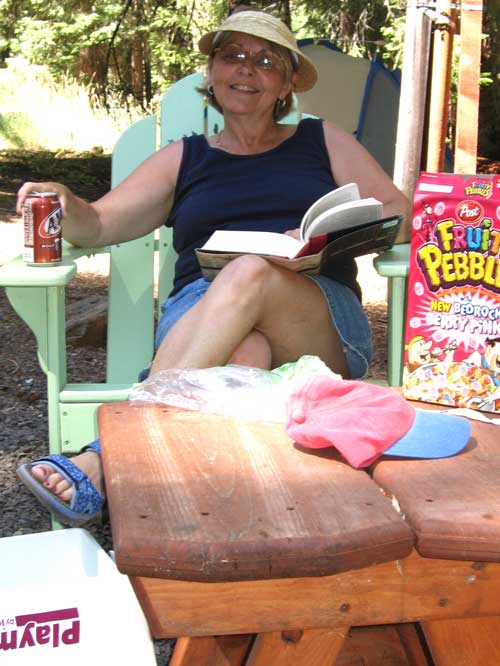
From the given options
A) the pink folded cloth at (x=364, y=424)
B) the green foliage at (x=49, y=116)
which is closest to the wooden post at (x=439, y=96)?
the pink folded cloth at (x=364, y=424)

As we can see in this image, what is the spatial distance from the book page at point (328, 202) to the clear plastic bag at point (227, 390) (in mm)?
418

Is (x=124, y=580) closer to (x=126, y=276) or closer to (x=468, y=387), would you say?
(x=468, y=387)

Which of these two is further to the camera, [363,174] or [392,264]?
[363,174]

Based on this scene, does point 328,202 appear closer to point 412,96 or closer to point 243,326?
point 243,326

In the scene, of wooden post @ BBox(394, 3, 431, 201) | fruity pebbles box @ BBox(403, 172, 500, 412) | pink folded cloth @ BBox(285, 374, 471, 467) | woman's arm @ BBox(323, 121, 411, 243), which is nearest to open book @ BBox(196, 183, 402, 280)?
fruity pebbles box @ BBox(403, 172, 500, 412)

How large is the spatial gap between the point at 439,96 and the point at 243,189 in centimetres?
303

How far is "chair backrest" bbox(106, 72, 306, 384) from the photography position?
2.71m

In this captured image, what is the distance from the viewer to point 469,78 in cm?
507

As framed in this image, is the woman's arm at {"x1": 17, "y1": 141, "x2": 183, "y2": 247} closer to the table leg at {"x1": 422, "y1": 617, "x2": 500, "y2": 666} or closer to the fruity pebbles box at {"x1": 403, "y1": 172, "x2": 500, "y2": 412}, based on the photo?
the fruity pebbles box at {"x1": 403, "y1": 172, "x2": 500, "y2": 412}

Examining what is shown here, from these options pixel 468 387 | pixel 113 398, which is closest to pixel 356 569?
pixel 468 387

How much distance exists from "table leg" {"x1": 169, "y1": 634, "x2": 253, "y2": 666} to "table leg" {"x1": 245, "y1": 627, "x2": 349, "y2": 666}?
6 centimetres

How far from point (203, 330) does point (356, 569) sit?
85 cm

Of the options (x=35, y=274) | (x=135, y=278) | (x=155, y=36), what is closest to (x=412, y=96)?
(x=135, y=278)

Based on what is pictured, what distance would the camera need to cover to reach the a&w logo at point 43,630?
1.37 metres
